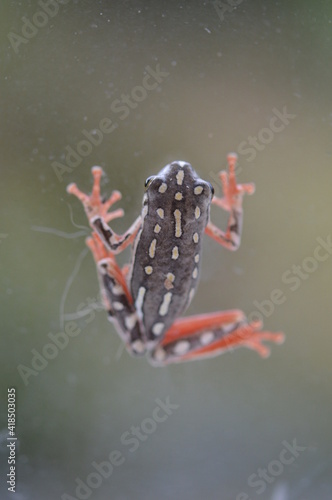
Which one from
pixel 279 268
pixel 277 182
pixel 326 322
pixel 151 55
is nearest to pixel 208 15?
pixel 151 55

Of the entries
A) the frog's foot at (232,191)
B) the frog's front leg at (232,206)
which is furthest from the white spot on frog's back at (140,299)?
the frog's foot at (232,191)

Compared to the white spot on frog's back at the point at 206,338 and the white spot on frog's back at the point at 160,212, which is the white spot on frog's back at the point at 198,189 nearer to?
the white spot on frog's back at the point at 160,212

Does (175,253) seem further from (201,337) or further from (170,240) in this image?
(201,337)

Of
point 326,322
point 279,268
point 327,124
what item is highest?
point 327,124

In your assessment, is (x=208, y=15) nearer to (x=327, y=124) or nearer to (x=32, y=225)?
(x=327, y=124)

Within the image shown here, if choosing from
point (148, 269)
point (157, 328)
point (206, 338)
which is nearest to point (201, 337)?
point (206, 338)

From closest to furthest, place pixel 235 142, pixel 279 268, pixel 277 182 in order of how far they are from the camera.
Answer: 1. pixel 235 142
2. pixel 277 182
3. pixel 279 268

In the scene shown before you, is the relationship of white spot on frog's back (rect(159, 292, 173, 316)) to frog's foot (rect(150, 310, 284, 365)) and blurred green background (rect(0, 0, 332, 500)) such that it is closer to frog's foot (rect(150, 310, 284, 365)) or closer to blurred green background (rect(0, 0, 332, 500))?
frog's foot (rect(150, 310, 284, 365))
